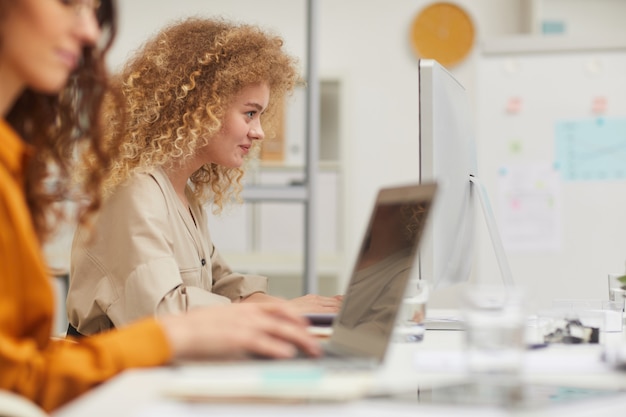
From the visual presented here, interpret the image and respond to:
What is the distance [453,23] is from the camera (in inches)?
178

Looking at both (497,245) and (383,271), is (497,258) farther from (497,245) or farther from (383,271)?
(383,271)

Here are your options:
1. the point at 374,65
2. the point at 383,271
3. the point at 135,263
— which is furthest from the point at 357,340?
the point at 374,65

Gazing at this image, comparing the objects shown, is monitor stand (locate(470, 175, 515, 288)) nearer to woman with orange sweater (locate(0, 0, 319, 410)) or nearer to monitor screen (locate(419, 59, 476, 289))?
monitor screen (locate(419, 59, 476, 289))

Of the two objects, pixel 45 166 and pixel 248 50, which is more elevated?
pixel 248 50

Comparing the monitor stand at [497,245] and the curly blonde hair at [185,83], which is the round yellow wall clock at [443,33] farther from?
the monitor stand at [497,245]

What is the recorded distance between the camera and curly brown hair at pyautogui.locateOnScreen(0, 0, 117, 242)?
1.14 meters

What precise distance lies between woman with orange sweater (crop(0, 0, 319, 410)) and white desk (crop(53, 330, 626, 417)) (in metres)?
0.03

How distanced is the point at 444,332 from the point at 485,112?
2318mm

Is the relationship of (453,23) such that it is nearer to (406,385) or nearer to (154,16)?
(154,16)

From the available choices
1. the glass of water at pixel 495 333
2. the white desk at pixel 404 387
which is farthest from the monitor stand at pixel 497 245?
the glass of water at pixel 495 333

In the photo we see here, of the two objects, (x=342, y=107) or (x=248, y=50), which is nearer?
(x=248, y=50)

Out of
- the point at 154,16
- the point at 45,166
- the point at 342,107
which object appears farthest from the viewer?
the point at 154,16

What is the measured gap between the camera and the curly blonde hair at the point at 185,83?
5.91ft

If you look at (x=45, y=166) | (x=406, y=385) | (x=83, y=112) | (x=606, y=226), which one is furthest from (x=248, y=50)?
(x=606, y=226)
